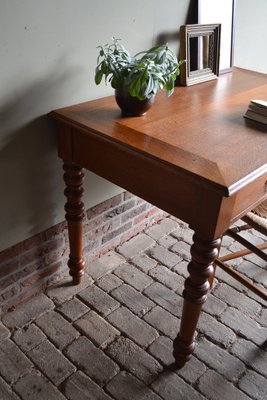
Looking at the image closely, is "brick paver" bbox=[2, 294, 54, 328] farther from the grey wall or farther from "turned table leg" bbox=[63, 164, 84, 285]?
the grey wall

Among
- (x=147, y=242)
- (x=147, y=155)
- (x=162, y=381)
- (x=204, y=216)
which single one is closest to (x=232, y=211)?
(x=204, y=216)

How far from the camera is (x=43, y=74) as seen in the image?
4.82ft

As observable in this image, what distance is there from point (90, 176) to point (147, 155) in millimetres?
662

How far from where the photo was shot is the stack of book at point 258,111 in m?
1.49

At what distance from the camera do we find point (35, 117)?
1522 mm

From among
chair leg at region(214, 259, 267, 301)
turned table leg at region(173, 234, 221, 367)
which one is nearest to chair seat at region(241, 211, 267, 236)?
chair leg at region(214, 259, 267, 301)

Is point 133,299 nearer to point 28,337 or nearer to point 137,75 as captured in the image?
point 28,337

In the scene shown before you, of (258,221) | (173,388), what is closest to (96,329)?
(173,388)

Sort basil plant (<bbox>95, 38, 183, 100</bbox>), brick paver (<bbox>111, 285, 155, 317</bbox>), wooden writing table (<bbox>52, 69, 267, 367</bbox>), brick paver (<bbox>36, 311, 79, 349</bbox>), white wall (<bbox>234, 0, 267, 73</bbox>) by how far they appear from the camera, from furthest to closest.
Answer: white wall (<bbox>234, 0, 267, 73</bbox>), brick paver (<bbox>111, 285, 155, 317</bbox>), brick paver (<bbox>36, 311, 79, 349</bbox>), basil plant (<bbox>95, 38, 183, 100</bbox>), wooden writing table (<bbox>52, 69, 267, 367</bbox>)

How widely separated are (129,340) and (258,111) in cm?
109

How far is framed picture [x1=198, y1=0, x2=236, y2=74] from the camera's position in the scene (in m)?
1.93

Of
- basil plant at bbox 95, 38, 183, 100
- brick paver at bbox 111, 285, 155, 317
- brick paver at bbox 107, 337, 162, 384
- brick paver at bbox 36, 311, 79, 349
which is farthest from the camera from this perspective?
brick paver at bbox 111, 285, 155, 317

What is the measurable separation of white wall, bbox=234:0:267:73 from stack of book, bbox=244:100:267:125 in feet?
3.19

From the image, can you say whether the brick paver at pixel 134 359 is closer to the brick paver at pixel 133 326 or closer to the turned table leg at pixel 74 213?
the brick paver at pixel 133 326
